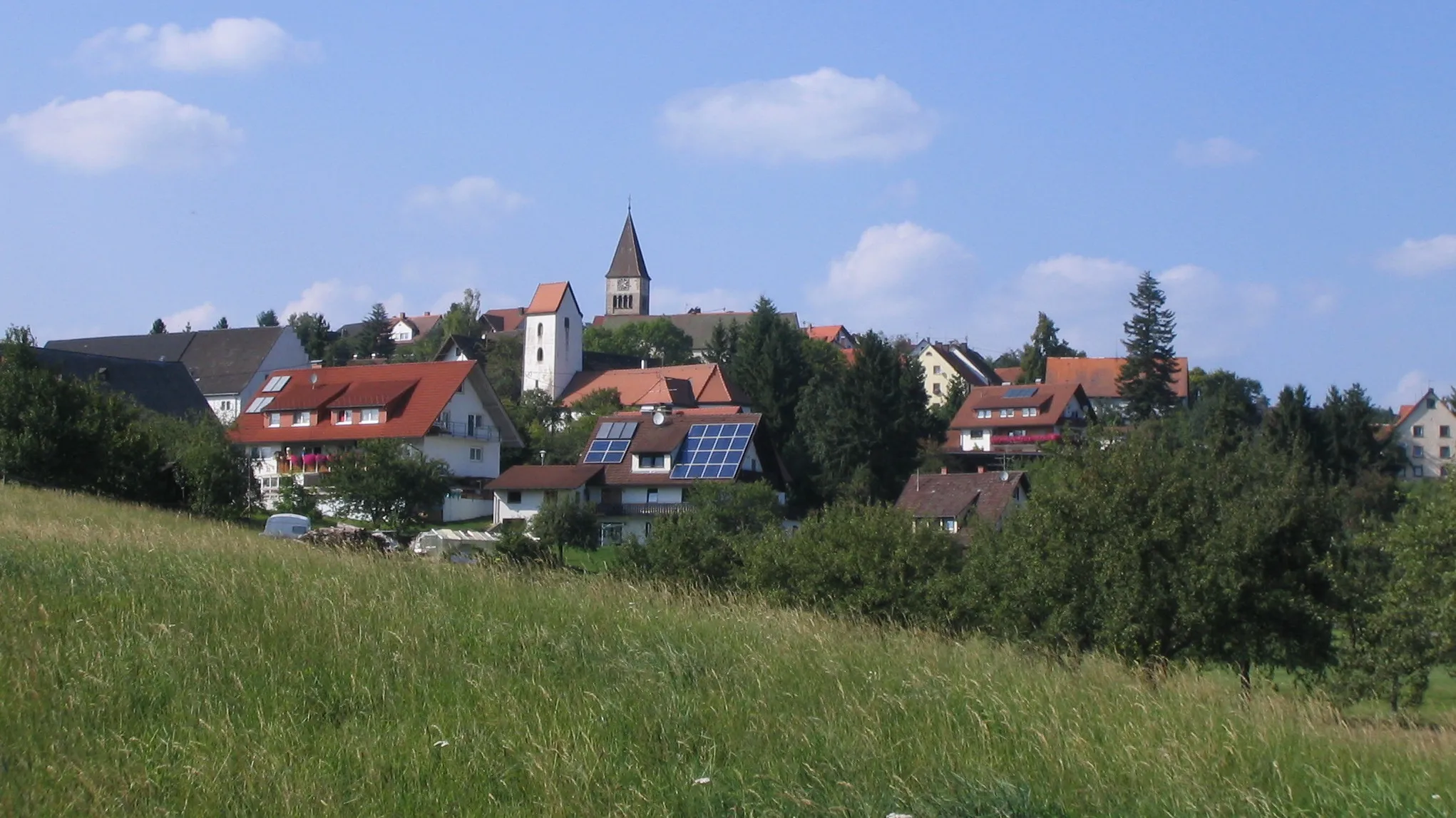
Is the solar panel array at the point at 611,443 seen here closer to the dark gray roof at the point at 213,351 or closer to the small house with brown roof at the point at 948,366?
the dark gray roof at the point at 213,351

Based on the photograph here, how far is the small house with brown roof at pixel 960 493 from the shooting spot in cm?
5856

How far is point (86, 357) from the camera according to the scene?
6062cm

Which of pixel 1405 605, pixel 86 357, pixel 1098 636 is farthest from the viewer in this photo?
pixel 86 357

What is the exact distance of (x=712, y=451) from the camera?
6225 cm

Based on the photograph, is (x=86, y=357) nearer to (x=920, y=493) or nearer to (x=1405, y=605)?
(x=920, y=493)

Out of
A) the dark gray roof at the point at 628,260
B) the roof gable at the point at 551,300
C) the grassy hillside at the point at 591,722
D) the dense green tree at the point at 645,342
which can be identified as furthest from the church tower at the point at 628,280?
the grassy hillside at the point at 591,722

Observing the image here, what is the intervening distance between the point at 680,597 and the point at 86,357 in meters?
56.1

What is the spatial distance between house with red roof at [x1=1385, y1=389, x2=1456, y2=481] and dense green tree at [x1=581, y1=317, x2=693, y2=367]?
6275cm

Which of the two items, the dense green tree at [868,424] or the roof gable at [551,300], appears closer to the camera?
the dense green tree at [868,424]

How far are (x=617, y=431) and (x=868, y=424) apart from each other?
1543cm

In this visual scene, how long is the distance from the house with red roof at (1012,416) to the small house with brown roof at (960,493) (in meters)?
29.1

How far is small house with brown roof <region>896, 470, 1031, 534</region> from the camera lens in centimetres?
5856

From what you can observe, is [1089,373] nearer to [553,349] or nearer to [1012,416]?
[1012,416]

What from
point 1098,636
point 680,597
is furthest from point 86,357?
point 680,597
